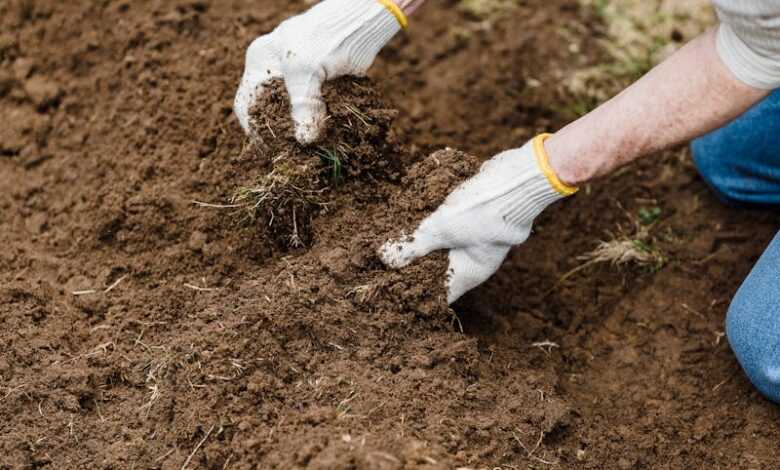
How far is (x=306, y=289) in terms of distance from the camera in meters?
2.14

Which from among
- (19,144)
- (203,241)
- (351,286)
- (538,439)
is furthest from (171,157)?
(538,439)

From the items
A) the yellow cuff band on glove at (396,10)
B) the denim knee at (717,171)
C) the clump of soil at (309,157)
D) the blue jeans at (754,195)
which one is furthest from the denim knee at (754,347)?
the yellow cuff band on glove at (396,10)

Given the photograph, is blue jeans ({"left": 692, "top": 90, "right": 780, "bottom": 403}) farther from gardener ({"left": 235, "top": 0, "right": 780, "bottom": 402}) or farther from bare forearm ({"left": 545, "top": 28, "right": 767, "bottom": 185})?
bare forearm ({"left": 545, "top": 28, "right": 767, "bottom": 185})

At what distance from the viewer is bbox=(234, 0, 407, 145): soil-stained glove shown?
2.25 meters

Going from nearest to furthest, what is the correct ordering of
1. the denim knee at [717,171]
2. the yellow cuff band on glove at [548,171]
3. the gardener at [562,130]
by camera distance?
the gardener at [562,130] → the yellow cuff band on glove at [548,171] → the denim knee at [717,171]

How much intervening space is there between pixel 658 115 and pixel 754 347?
2.21ft

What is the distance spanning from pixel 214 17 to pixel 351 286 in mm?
1283

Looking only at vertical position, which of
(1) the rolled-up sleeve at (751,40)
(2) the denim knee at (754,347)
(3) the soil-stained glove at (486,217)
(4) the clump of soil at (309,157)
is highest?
(1) the rolled-up sleeve at (751,40)

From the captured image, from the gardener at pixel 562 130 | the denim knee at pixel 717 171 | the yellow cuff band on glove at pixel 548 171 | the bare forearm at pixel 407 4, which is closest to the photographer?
the gardener at pixel 562 130

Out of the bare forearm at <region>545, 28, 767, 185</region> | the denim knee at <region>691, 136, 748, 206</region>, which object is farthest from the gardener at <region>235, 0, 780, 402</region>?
the denim knee at <region>691, 136, 748, 206</region>

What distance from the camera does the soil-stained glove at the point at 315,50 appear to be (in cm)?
225

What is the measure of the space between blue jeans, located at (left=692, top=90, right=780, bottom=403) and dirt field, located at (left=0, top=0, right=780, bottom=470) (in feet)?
0.30

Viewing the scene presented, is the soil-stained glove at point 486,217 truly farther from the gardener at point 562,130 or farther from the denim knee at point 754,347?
the denim knee at point 754,347

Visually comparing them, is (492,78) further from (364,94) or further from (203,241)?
(203,241)
